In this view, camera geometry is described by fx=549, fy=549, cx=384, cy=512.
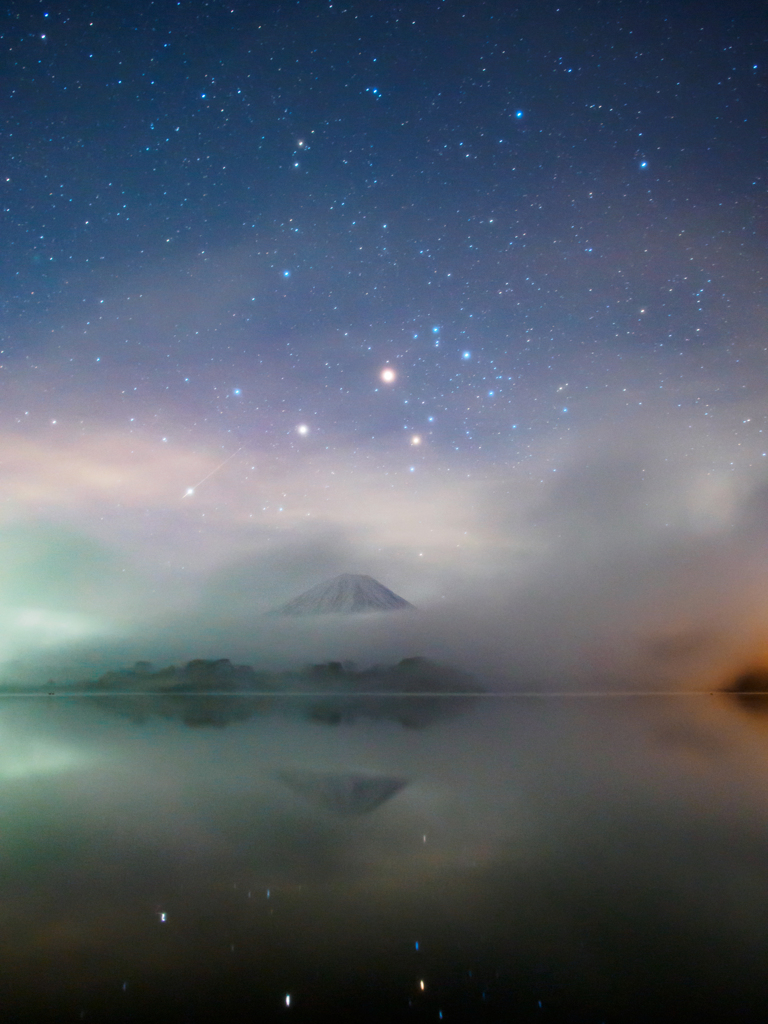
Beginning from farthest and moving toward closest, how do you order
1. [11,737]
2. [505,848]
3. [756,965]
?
[11,737], [505,848], [756,965]

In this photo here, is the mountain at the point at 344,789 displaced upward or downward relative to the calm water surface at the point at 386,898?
downward

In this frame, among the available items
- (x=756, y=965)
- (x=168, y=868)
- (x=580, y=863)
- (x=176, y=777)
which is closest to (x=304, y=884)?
(x=168, y=868)

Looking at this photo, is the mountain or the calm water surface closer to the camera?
the calm water surface

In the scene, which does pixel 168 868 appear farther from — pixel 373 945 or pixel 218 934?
pixel 373 945

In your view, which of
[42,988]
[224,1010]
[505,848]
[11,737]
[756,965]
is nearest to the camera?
[224,1010]

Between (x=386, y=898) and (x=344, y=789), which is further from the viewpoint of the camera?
(x=344, y=789)

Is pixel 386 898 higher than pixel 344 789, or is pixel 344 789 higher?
pixel 386 898

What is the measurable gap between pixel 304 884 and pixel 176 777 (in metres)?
9.31

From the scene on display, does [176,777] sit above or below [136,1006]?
below

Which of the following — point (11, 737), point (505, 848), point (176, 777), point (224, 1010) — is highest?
point (224, 1010)

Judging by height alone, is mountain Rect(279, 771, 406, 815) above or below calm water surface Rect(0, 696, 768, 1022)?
below

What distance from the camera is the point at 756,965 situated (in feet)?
14.9

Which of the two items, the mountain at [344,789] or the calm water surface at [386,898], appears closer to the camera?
the calm water surface at [386,898]

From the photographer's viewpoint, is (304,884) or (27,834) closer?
(304,884)
